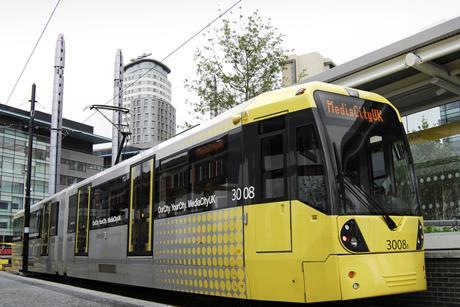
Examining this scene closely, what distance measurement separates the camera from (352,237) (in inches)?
247

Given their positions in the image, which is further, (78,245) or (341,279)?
(78,245)

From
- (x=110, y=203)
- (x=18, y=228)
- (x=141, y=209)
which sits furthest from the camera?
(x=18, y=228)

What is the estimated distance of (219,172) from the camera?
798 cm

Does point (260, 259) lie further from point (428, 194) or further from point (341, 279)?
point (428, 194)

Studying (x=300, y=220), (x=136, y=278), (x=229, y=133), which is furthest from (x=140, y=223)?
(x=300, y=220)

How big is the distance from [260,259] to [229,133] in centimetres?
207

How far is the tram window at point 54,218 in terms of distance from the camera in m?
18.4

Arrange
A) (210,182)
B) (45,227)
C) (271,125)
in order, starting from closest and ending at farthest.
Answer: (271,125)
(210,182)
(45,227)

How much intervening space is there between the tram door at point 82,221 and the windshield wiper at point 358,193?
9641 millimetres

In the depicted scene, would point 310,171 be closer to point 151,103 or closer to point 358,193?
point 358,193

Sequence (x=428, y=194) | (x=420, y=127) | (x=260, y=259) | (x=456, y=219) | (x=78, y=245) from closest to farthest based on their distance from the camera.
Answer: (x=260, y=259), (x=456, y=219), (x=428, y=194), (x=420, y=127), (x=78, y=245)

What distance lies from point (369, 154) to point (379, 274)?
5.20ft

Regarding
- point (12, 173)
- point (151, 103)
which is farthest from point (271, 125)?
point (12, 173)

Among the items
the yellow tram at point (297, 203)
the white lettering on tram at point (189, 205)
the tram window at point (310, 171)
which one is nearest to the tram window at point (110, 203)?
the white lettering on tram at point (189, 205)
